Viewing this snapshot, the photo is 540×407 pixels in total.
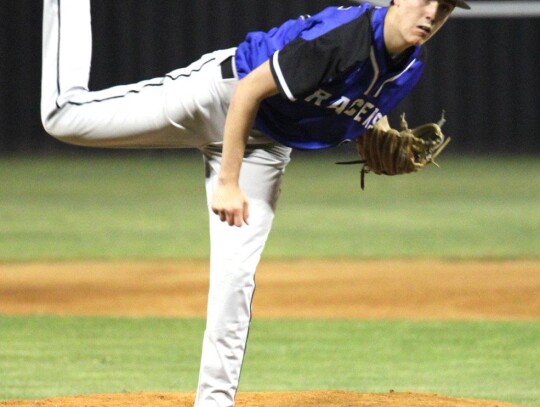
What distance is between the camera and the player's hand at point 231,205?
3143 mm

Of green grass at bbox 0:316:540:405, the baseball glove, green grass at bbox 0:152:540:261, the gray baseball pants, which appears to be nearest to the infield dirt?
green grass at bbox 0:316:540:405

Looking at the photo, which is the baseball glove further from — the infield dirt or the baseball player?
the infield dirt

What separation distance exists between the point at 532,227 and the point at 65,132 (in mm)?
7790

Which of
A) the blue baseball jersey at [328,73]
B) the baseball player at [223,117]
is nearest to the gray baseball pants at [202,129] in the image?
the baseball player at [223,117]

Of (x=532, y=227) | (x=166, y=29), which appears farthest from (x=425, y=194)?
(x=166, y=29)

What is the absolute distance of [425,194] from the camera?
527 inches

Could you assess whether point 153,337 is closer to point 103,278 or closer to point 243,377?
point 243,377

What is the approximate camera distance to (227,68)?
355cm

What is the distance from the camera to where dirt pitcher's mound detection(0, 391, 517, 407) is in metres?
4.09

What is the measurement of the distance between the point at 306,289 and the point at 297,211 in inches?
170

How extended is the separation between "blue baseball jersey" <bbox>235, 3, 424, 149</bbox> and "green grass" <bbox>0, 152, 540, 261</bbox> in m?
5.58

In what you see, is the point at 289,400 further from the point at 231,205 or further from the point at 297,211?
the point at 297,211

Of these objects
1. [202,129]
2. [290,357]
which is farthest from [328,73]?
[290,357]

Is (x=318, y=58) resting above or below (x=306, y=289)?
above
